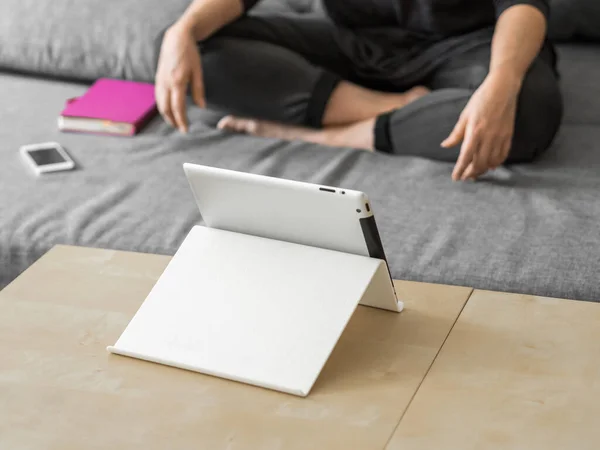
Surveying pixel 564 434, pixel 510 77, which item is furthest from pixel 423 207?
pixel 564 434

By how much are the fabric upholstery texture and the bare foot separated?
1.2 inches

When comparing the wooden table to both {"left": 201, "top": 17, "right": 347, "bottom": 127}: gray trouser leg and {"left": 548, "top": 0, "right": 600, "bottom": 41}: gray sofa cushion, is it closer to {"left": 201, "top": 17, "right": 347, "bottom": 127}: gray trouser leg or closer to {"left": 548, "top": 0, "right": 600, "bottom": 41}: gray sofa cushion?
{"left": 201, "top": 17, "right": 347, "bottom": 127}: gray trouser leg

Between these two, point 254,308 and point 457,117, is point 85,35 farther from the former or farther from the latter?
point 254,308

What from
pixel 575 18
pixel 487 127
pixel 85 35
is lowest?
pixel 575 18

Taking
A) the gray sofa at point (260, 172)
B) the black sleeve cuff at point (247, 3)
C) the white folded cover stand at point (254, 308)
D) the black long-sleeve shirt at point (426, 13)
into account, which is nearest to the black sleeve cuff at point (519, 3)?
the black long-sleeve shirt at point (426, 13)

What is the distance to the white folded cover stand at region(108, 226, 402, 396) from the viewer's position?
873 millimetres

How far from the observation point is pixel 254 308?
0.93 m

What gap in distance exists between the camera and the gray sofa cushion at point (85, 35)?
182 cm

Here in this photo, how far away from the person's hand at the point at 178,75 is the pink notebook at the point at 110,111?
0.37 feet

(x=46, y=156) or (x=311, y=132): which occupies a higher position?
(x=46, y=156)

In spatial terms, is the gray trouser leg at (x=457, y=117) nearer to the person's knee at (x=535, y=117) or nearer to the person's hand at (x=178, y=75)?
the person's knee at (x=535, y=117)

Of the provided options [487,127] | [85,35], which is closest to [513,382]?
[487,127]

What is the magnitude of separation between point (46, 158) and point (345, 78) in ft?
2.00

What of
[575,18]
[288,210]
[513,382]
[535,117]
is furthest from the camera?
[575,18]
